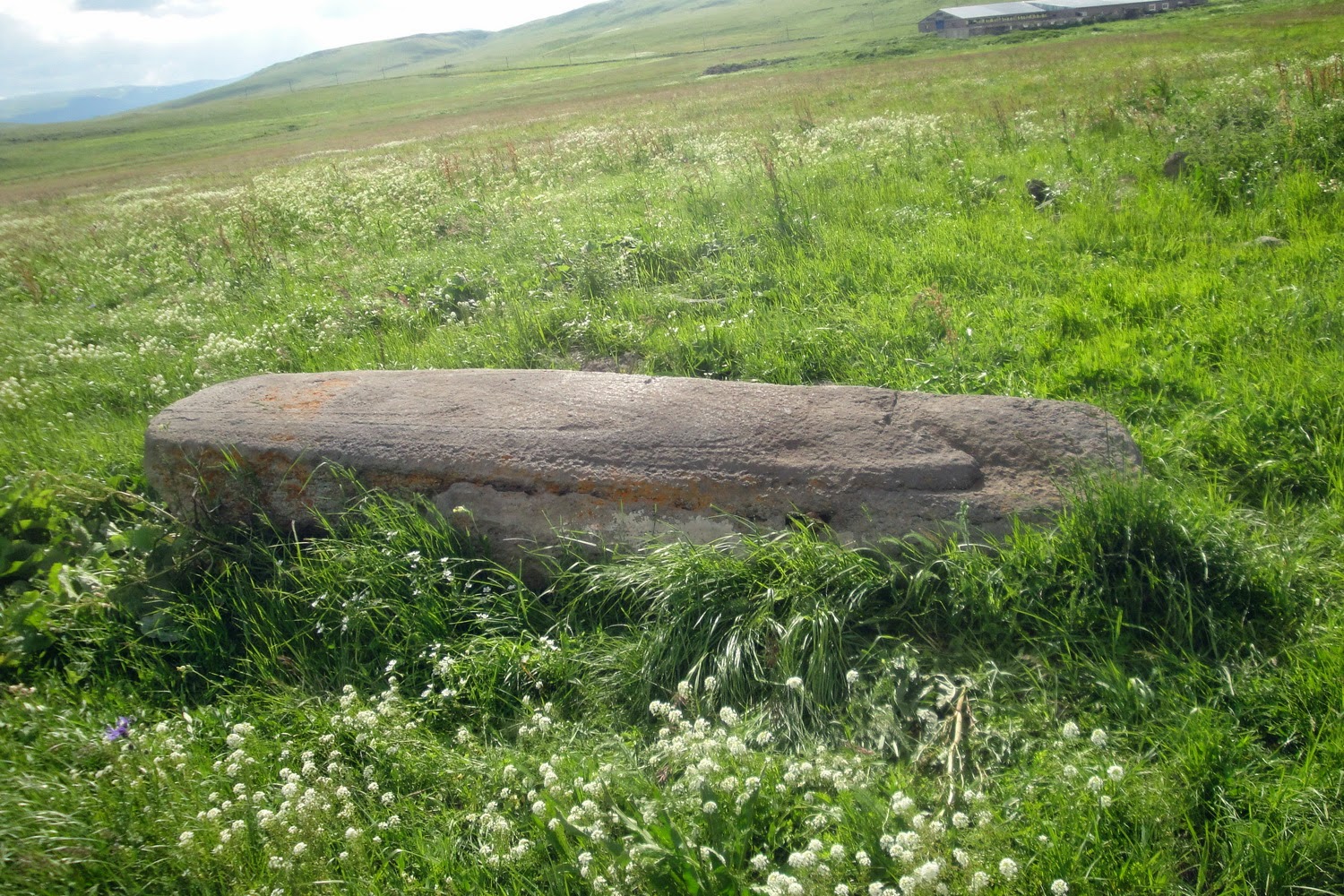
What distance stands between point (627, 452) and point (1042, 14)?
65.8m

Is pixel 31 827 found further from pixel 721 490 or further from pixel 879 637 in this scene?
pixel 879 637

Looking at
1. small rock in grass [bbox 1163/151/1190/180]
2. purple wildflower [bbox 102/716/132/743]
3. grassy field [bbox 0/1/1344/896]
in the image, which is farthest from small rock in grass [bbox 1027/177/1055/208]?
purple wildflower [bbox 102/716/132/743]

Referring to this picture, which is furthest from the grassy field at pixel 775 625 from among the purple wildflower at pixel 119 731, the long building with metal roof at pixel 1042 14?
the long building with metal roof at pixel 1042 14

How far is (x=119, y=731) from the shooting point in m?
3.05

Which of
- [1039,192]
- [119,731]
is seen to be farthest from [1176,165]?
[119,731]

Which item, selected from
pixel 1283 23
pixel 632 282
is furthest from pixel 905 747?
pixel 1283 23

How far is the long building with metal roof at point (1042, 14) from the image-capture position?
51.8 m

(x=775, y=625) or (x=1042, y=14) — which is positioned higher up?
(x=1042, y=14)

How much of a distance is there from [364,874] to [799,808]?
1302 millimetres

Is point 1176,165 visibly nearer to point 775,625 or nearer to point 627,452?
point 627,452

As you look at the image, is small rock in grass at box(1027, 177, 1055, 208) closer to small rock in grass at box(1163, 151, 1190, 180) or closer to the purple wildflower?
small rock in grass at box(1163, 151, 1190, 180)

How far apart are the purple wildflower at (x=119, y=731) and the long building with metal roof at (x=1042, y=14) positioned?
5956 centimetres

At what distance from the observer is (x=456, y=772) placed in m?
2.77

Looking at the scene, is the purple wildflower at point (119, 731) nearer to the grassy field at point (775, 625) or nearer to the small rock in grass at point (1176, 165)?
the grassy field at point (775, 625)
